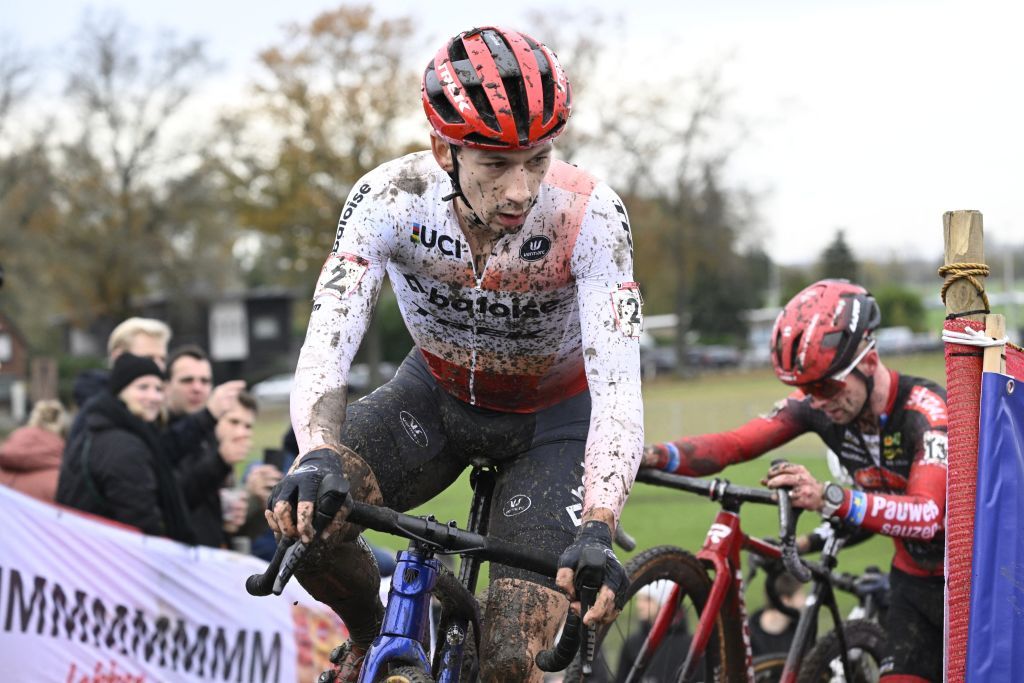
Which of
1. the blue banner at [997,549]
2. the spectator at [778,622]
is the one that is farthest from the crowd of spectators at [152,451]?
the blue banner at [997,549]

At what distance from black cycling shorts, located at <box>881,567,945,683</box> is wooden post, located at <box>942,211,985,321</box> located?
68.9 inches

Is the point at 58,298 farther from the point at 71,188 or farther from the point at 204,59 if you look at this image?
the point at 204,59

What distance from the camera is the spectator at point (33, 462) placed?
7863 millimetres

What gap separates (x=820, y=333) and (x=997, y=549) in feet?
5.09

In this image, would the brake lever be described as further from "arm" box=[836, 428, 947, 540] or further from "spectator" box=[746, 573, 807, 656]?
"spectator" box=[746, 573, 807, 656]

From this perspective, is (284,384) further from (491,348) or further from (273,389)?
(491,348)

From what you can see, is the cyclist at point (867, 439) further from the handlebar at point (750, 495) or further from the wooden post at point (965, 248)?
the wooden post at point (965, 248)

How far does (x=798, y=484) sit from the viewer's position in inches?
206

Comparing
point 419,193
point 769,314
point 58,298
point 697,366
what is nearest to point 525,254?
point 419,193

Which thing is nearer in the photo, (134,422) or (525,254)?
(525,254)

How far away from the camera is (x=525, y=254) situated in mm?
3936

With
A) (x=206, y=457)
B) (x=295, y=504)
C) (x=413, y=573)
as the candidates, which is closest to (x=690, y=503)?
(x=206, y=457)

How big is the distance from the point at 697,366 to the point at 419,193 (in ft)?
226

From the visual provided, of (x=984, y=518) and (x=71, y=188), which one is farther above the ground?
(x=71, y=188)
